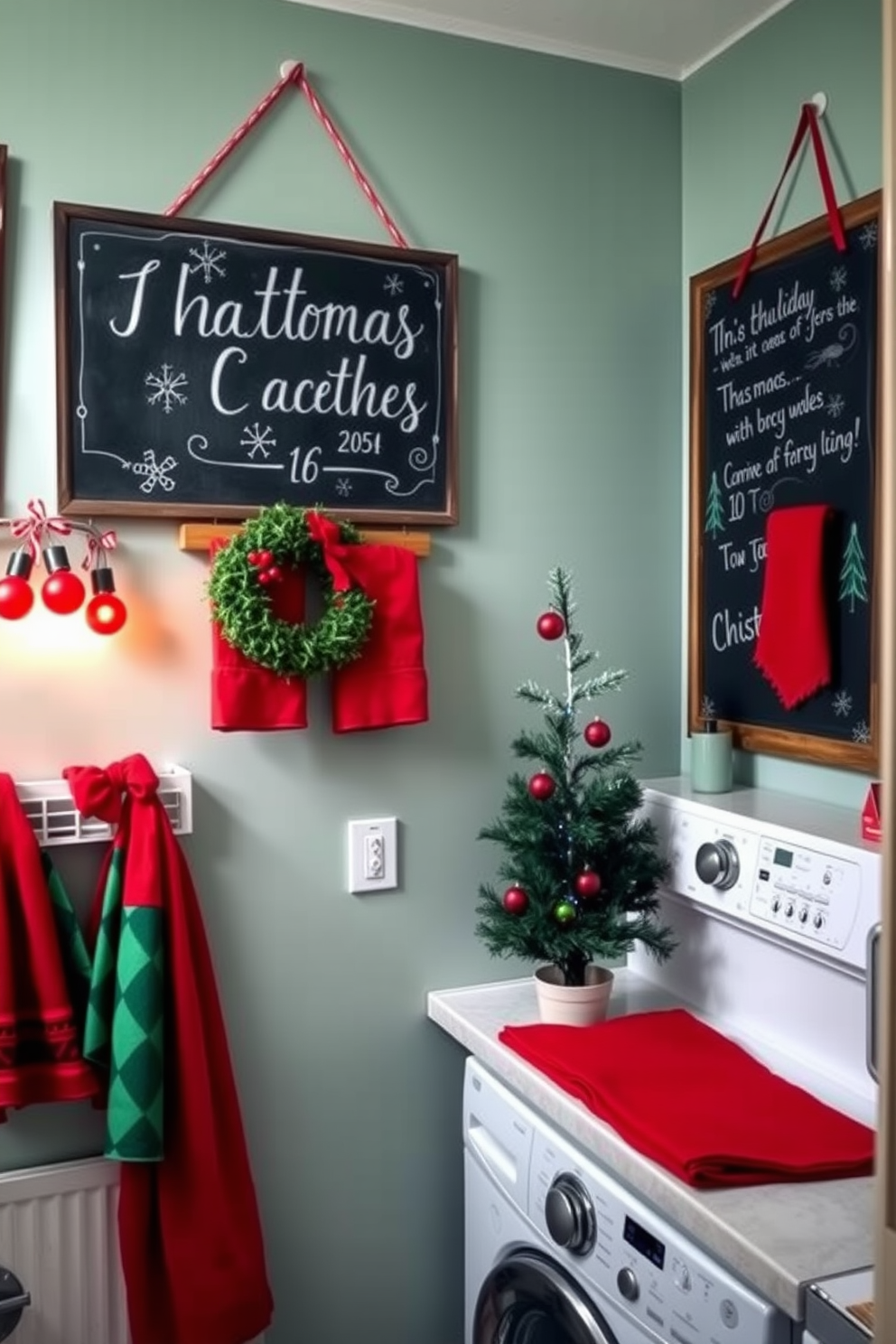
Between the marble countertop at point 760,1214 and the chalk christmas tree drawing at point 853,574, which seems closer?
the marble countertop at point 760,1214

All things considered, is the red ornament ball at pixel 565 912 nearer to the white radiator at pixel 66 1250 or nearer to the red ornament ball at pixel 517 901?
the red ornament ball at pixel 517 901

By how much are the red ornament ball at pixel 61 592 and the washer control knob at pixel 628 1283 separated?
3.78 feet

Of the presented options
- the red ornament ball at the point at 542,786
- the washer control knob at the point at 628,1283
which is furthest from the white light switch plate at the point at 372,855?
the washer control knob at the point at 628,1283

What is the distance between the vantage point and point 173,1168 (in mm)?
1811

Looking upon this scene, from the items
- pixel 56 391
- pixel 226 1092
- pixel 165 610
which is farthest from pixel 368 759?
pixel 56 391

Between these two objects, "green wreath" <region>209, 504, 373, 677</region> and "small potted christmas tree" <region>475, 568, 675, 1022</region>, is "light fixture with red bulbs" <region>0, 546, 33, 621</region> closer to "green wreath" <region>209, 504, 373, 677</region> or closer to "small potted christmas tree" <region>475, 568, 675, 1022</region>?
"green wreath" <region>209, 504, 373, 677</region>

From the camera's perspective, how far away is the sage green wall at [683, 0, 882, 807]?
1837 mm

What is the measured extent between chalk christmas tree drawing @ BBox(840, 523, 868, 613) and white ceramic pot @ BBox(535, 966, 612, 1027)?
2.34 feet

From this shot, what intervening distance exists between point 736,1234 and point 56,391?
1467 mm

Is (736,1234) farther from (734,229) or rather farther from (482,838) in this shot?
(734,229)

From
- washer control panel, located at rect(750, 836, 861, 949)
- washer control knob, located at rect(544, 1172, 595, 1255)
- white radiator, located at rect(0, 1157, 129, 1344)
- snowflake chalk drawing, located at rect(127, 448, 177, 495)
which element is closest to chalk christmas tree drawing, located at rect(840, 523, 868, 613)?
washer control panel, located at rect(750, 836, 861, 949)

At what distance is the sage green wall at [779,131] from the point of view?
1837 millimetres

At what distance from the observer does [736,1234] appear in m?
1.35

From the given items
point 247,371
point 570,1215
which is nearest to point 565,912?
point 570,1215
